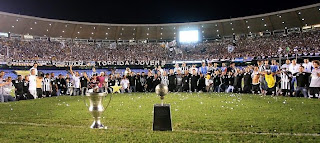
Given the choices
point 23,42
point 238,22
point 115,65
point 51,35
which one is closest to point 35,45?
point 23,42

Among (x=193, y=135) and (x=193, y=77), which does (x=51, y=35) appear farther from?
(x=193, y=135)

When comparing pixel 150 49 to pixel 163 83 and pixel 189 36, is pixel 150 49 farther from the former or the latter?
pixel 163 83

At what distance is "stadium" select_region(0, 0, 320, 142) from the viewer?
22.9 feet

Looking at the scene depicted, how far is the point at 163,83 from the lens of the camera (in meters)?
18.3

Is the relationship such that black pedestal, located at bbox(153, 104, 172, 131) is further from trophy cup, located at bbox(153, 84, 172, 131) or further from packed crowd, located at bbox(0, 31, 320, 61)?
packed crowd, located at bbox(0, 31, 320, 61)

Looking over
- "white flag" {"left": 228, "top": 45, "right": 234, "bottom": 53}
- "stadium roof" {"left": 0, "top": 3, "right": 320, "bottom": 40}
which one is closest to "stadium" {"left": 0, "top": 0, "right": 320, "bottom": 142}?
"white flag" {"left": 228, "top": 45, "right": 234, "bottom": 53}

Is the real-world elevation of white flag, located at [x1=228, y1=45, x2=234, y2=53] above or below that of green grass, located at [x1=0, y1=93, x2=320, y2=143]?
above

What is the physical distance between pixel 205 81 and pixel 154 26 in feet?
179

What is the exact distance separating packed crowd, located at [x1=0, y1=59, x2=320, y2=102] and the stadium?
77 mm

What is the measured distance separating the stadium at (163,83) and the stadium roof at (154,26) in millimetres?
233

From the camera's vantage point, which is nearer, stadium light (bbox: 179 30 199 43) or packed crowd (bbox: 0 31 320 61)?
packed crowd (bbox: 0 31 320 61)

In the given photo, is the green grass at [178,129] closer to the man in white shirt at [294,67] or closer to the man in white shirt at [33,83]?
the man in white shirt at [33,83]

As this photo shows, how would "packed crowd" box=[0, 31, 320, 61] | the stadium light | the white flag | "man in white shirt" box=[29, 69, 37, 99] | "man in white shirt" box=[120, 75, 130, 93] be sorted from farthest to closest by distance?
the stadium light < the white flag < "packed crowd" box=[0, 31, 320, 61] < "man in white shirt" box=[120, 75, 130, 93] < "man in white shirt" box=[29, 69, 37, 99]

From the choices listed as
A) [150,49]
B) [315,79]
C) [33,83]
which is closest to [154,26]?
[150,49]
